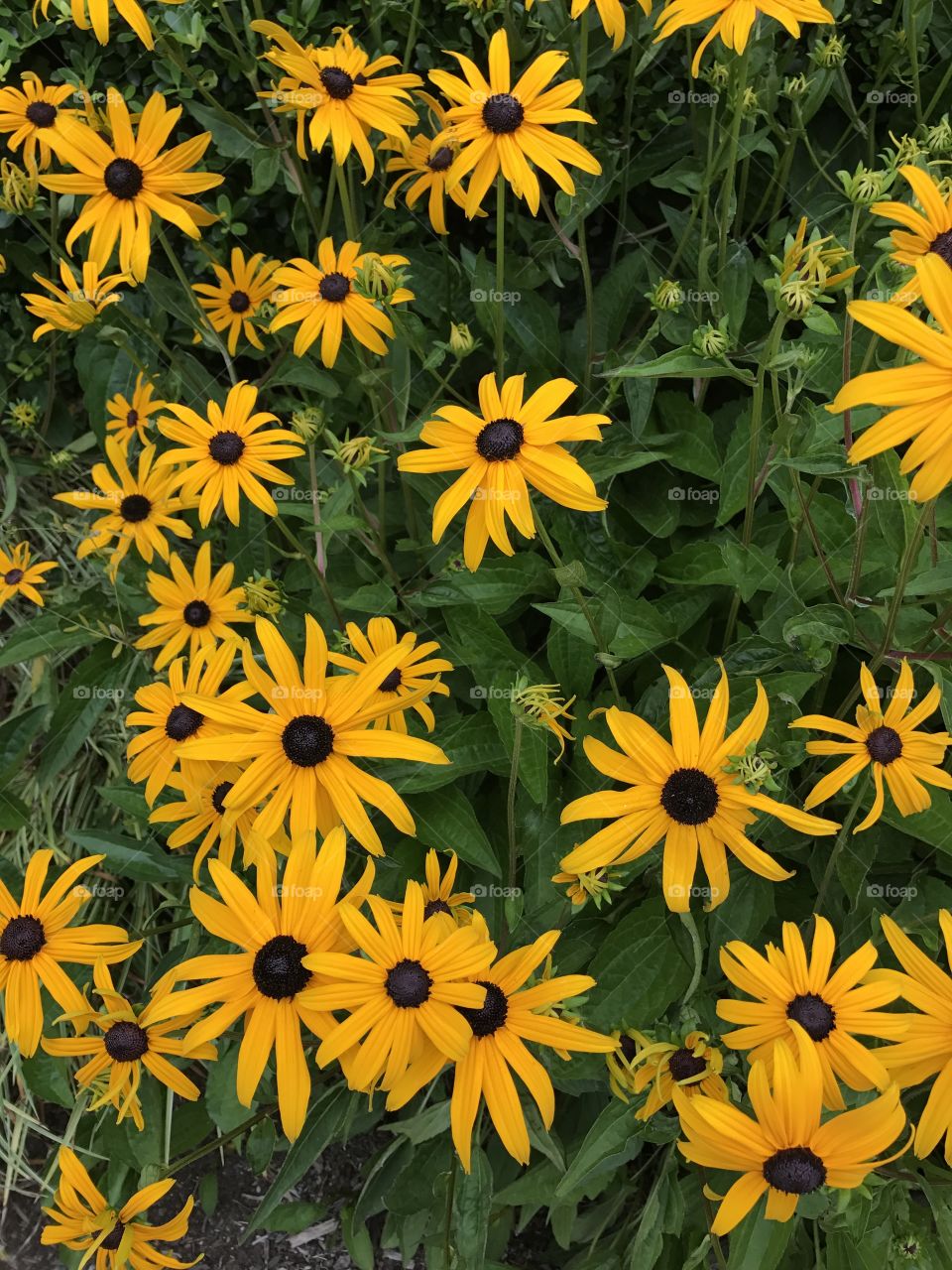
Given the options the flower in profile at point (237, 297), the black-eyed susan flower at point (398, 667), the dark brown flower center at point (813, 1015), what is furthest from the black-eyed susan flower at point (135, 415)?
the dark brown flower center at point (813, 1015)

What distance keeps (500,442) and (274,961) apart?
68 cm

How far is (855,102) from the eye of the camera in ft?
7.03

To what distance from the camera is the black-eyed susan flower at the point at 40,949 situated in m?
1.34

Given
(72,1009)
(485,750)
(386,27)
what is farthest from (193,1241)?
(386,27)

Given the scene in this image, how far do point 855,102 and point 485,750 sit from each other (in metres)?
1.72

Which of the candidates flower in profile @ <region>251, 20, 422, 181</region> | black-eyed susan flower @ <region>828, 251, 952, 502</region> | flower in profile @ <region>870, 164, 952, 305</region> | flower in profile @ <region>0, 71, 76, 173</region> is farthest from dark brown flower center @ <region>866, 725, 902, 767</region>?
flower in profile @ <region>0, 71, 76, 173</region>

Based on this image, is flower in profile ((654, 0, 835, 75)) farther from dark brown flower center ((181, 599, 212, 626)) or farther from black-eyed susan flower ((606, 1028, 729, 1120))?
black-eyed susan flower ((606, 1028, 729, 1120))

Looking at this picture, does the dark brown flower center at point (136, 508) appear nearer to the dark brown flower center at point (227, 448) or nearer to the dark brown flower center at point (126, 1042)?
the dark brown flower center at point (227, 448)

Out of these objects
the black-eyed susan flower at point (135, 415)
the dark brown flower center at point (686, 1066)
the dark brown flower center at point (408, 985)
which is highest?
the black-eyed susan flower at point (135, 415)

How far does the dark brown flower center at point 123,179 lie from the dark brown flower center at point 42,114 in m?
0.19

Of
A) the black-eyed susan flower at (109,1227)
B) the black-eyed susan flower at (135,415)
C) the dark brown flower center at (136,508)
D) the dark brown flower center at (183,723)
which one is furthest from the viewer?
the black-eyed susan flower at (135,415)

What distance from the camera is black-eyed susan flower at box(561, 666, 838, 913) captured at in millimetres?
1134

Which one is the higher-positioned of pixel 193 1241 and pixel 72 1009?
pixel 72 1009

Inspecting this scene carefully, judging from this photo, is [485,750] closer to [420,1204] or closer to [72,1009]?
[72,1009]
